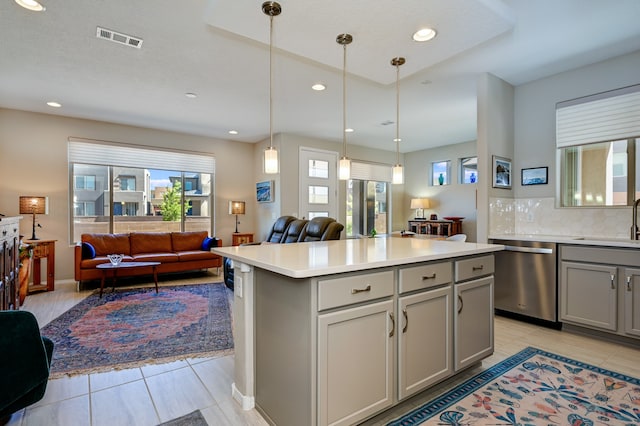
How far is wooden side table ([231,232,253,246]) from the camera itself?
6.49m

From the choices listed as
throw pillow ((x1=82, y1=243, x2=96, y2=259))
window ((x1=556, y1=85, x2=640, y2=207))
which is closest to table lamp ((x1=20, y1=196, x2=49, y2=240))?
throw pillow ((x1=82, y1=243, x2=96, y2=259))

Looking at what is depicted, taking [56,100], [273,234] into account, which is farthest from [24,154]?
[273,234]

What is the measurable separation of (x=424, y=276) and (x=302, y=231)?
2.80 m

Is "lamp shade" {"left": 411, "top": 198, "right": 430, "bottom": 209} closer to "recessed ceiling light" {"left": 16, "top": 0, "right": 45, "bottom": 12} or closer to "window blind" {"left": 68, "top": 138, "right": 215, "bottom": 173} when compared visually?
"window blind" {"left": 68, "top": 138, "right": 215, "bottom": 173}

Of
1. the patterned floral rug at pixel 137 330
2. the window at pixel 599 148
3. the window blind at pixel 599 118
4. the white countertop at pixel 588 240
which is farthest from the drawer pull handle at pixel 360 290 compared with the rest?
the window blind at pixel 599 118

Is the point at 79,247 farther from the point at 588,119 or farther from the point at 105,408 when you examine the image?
the point at 588,119

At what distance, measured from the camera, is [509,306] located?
11.4 ft

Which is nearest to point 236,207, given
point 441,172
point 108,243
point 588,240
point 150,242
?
point 150,242

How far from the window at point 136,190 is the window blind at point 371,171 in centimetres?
314

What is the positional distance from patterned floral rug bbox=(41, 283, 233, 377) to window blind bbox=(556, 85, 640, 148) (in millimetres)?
4076

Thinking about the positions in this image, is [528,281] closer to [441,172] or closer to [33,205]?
[441,172]

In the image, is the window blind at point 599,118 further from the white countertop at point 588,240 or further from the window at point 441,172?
the window at point 441,172

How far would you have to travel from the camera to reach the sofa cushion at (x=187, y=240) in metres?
5.79

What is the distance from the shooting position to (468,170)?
690 centimetres
